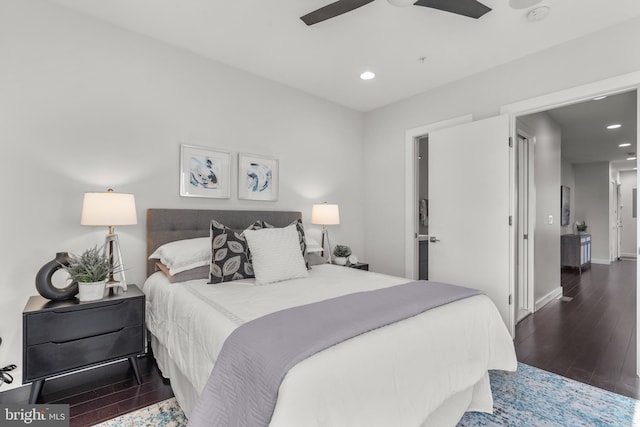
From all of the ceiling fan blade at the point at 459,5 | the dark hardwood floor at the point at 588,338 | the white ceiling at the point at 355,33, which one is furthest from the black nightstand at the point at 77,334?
the dark hardwood floor at the point at 588,338

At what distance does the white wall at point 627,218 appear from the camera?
8.77 meters

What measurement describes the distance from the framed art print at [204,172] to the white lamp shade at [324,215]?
104cm

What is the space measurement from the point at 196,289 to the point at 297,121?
2.35 metres

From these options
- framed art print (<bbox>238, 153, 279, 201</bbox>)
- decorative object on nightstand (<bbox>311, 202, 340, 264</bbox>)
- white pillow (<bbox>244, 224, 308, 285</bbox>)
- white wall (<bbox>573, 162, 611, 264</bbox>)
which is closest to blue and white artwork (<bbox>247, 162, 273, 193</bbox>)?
framed art print (<bbox>238, 153, 279, 201</bbox>)

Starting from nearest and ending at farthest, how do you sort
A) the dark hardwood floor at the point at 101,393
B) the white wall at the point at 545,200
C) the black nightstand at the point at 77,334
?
the black nightstand at the point at 77,334 → the dark hardwood floor at the point at 101,393 → the white wall at the point at 545,200

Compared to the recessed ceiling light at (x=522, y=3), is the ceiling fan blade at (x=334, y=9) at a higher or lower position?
lower

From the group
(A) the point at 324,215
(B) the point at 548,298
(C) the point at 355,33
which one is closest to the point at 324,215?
(A) the point at 324,215

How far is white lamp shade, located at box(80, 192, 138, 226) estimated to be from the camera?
2098mm

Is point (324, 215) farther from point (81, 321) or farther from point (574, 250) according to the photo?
point (574, 250)

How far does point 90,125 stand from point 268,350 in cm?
229

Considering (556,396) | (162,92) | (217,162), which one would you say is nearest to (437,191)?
(556,396)

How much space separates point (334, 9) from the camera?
75.7 inches

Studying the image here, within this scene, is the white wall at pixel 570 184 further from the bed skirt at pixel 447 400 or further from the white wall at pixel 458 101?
the bed skirt at pixel 447 400

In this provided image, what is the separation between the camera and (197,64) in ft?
9.71
